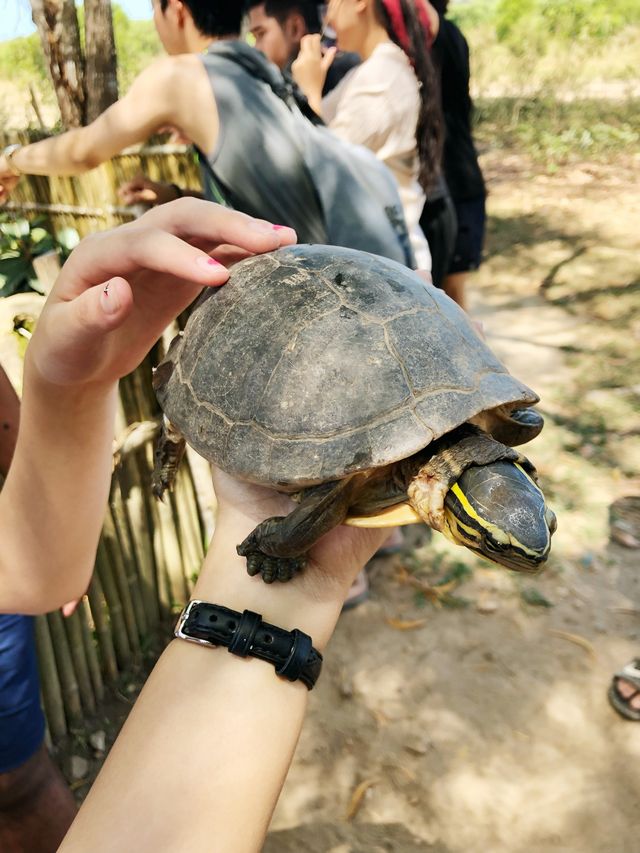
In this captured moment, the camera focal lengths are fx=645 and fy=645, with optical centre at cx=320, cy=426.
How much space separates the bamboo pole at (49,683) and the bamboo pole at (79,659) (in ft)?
0.32

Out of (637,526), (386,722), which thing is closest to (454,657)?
(386,722)

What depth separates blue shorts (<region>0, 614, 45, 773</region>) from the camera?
7.07 ft

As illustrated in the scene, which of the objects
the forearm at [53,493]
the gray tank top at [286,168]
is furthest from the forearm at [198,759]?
the gray tank top at [286,168]

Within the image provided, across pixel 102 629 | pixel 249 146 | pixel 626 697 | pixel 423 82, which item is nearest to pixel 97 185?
pixel 249 146

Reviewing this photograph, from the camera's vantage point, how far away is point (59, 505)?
1.78 m

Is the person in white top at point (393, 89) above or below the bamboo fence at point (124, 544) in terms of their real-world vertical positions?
above

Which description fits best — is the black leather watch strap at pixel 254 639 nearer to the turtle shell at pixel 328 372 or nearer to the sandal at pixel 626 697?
the turtle shell at pixel 328 372

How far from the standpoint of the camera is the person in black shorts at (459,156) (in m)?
3.52

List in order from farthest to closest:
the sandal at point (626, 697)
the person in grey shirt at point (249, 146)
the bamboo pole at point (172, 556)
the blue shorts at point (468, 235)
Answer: the blue shorts at point (468, 235)
the bamboo pole at point (172, 556)
the sandal at point (626, 697)
the person in grey shirt at point (249, 146)

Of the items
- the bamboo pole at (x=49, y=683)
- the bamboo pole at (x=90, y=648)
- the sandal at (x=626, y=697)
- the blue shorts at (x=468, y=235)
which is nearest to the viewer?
the bamboo pole at (x=49, y=683)

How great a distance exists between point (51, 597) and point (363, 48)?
9.34 ft

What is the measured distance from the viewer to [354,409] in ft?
5.40

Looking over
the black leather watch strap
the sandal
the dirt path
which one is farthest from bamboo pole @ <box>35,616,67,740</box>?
the sandal

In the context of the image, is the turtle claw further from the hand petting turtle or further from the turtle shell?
the hand petting turtle
